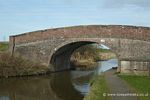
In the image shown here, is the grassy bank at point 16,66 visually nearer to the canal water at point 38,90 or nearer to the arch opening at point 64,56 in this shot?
Result: the canal water at point 38,90

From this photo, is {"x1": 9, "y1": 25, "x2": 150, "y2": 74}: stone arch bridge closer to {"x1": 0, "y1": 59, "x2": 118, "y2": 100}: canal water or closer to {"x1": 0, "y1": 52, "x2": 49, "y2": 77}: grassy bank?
{"x1": 0, "y1": 52, "x2": 49, "y2": 77}: grassy bank

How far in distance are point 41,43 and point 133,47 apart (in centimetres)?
779

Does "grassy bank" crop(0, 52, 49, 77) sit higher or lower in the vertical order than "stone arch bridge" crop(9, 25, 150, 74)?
lower

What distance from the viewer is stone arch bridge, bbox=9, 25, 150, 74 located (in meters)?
23.0

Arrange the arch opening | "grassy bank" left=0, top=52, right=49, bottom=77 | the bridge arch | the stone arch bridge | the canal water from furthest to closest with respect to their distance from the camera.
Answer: the arch opening → the bridge arch → "grassy bank" left=0, top=52, right=49, bottom=77 → the stone arch bridge → the canal water

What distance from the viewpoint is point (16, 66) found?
23766 mm

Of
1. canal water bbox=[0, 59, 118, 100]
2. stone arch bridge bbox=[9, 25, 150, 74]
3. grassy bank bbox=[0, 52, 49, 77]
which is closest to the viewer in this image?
canal water bbox=[0, 59, 118, 100]

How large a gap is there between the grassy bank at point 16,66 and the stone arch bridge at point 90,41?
203cm

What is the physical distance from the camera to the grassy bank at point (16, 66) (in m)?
23.2

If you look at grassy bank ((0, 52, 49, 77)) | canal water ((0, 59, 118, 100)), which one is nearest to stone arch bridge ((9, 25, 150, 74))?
grassy bank ((0, 52, 49, 77))

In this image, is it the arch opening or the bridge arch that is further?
the arch opening

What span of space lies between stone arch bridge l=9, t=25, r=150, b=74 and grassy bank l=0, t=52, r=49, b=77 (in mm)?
2026

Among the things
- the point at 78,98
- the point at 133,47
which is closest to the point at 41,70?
the point at 133,47

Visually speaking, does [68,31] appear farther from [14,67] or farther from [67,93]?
[67,93]
